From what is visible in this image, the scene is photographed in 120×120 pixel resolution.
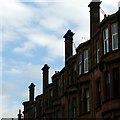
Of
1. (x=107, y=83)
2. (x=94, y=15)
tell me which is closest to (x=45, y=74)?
(x=94, y=15)

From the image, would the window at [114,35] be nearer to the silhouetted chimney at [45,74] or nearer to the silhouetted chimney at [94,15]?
the silhouetted chimney at [94,15]

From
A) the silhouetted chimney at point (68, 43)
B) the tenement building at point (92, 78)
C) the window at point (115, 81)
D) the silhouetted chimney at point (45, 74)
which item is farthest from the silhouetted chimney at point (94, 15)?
the silhouetted chimney at point (45, 74)

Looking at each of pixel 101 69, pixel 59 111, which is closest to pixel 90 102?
pixel 101 69

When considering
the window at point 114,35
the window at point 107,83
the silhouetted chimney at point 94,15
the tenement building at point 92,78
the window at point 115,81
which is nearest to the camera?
the window at point 115,81

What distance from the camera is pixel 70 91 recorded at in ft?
180

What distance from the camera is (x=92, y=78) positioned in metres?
48.7

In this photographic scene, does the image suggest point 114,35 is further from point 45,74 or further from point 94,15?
point 45,74

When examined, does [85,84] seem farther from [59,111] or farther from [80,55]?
[59,111]

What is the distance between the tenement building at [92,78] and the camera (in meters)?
42.2

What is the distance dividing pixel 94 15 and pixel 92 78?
697cm

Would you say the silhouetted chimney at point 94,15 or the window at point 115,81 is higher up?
the silhouetted chimney at point 94,15

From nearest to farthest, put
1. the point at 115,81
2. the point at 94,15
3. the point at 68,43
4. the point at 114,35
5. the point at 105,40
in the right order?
the point at 115,81, the point at 114,35, the point at 105,40, the point at 94,15, the point at 68,43

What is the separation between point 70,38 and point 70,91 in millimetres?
9436

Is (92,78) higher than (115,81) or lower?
higher
